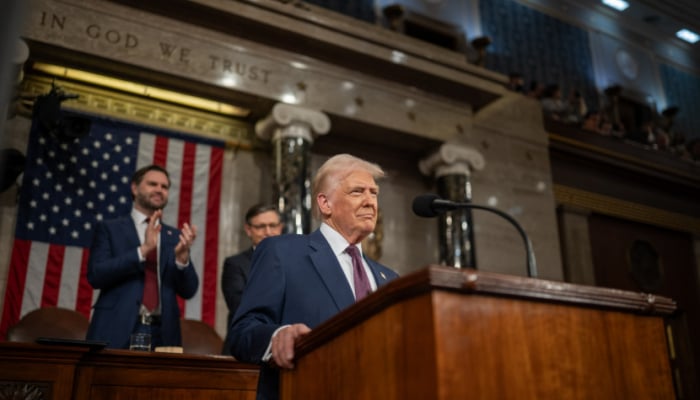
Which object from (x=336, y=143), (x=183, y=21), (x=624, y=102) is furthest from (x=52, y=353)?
(x=624, y=102)

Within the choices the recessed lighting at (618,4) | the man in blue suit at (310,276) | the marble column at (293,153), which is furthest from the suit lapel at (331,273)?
the recessed lighting at (618,4)

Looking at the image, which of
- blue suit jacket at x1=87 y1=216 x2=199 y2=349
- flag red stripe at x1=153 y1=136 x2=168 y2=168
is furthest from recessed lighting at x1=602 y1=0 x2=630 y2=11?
blue suit jacket at x1=87 y1=216 x2=199 y2=349

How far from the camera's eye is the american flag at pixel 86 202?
211 inches

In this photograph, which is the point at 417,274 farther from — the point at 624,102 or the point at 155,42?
the point at 624,102

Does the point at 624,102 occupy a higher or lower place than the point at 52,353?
higher

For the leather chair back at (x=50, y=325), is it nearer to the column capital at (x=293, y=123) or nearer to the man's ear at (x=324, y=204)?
the column capital at (x=293, y=123)

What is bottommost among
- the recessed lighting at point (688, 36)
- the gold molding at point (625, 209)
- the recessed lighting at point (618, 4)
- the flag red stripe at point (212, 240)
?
the flag red stripe at point (212, 240)

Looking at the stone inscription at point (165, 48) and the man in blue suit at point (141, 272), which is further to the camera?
the stone inscription at point (165, 48)

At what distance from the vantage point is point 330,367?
1588 millimetres

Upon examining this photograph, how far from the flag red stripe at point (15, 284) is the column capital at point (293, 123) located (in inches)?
88.4

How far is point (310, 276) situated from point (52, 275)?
4032 mm

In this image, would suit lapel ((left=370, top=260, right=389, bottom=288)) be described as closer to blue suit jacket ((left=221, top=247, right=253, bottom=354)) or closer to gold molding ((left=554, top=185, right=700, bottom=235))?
blue suit jacket ((left=221, top=247, right=253, bottom=354))

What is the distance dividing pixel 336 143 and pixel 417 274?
5.94 m

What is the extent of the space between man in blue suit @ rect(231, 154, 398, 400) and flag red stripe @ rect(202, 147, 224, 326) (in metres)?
3.85
